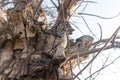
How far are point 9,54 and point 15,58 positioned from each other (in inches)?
3.7

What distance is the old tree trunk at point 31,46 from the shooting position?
7.41ft

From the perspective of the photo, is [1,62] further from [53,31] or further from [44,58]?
[53,31]

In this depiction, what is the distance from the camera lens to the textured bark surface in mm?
2258

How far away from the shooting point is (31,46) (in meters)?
2.51

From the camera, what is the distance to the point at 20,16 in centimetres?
256

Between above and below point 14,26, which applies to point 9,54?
below

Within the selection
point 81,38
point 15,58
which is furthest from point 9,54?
point 81,38

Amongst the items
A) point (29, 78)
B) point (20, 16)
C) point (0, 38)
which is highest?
point (20, 16)

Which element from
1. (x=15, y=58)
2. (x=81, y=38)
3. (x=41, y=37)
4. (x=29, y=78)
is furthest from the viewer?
(x=81, y=38)

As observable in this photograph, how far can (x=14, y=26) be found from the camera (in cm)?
254

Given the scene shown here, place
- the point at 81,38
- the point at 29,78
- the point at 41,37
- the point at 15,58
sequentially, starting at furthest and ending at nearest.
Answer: the point at 81,38 → the point at 41,37 → the point at 15,58 → the point at 29,78

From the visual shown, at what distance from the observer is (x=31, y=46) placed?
2.51 m

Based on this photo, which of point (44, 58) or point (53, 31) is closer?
point (44, 58)

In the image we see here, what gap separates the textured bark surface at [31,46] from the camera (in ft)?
7.41
